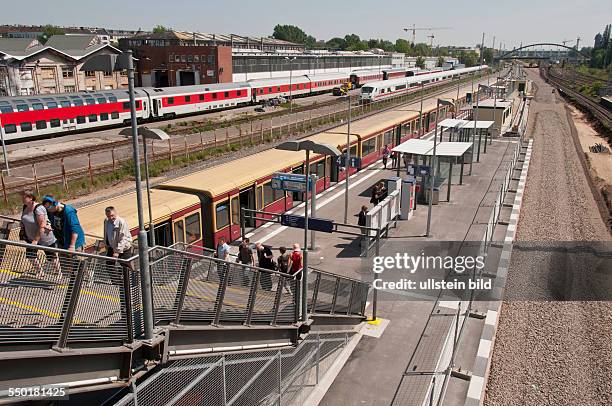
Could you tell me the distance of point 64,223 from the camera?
311 inches

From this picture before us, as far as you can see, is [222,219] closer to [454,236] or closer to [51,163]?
[454,236]

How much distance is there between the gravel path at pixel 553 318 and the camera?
11008 mm

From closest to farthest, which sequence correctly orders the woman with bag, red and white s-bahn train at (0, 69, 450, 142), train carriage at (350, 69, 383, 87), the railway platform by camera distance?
1. the woman with bag
2. the railway platform
3. red and white s-bahn train at (0, 69, 450, 142)
4. train carriage at (350, 69, 383, 87)

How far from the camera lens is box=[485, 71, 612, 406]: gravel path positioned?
11008 millimetres

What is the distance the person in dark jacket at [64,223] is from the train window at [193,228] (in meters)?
7.40

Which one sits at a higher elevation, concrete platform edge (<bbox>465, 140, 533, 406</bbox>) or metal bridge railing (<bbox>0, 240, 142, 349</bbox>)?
metal bridge railing (<bbox>0, 240, 142, 349</bbox>)

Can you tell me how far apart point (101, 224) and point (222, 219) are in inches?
214

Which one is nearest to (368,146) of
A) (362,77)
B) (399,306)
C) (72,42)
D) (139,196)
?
(399,306)

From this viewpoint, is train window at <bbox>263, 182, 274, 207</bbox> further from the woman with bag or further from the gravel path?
the woman with bag

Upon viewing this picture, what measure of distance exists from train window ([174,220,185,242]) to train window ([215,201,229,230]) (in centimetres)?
184

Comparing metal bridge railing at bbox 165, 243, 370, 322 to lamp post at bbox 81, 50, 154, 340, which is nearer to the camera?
lamp post at bbox 81, 50, 154, 340

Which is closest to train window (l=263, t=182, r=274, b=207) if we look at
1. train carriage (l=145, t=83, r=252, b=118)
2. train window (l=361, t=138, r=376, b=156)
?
train window (l=361, t=138, r=376, b=156)

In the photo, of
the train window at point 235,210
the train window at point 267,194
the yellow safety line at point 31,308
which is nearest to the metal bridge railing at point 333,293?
the yellow safety line at point 31,308

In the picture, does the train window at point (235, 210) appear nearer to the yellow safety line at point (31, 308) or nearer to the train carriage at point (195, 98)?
the yellow safety line at point (31, 308)
